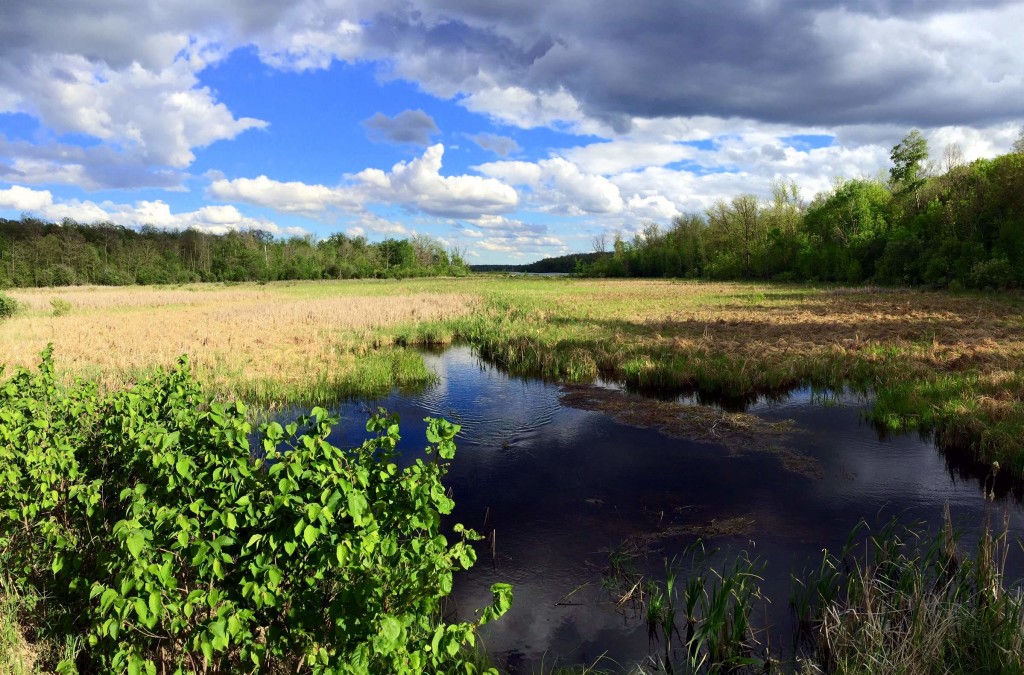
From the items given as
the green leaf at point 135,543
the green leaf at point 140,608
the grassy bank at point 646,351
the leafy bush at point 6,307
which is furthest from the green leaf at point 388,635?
the leafy bush at point 6,307

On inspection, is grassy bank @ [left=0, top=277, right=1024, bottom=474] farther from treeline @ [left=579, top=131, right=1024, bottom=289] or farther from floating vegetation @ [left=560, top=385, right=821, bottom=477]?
treeline @ [left=579, top=131, right=1024, bottom=289]

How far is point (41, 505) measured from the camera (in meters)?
4.89

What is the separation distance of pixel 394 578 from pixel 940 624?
543 centimetres

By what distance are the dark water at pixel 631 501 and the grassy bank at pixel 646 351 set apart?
1566 mm

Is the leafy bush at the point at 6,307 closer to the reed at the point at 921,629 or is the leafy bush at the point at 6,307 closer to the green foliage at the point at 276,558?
the green foliage at the point at 276,558

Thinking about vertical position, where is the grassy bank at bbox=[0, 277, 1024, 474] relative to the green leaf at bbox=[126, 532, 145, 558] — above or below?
below

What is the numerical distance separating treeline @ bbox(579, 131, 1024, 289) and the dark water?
41927 millimetres

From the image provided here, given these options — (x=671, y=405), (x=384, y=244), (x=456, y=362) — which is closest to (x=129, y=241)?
(x=384, y=244)

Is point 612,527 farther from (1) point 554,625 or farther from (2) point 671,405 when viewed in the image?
(2) point 671,405

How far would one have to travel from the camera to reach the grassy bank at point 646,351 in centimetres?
1385

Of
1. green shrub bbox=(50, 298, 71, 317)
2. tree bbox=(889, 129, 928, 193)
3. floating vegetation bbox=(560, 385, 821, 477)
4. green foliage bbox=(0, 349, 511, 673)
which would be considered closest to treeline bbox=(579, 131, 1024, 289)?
tree bbox=(889, 129, 928, 193)

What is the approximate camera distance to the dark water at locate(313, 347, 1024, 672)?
6570 mm

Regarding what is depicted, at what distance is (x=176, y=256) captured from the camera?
123875 millimetres

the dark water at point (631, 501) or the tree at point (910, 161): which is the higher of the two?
the tree at point (910, 161)
